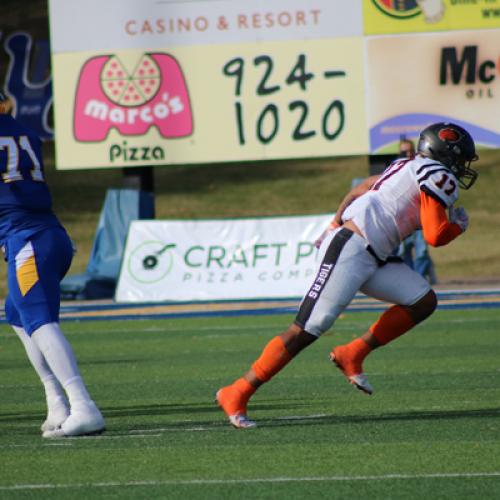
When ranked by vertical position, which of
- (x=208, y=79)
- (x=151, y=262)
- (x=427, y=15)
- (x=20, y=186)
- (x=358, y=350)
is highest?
(x=20, y=186)

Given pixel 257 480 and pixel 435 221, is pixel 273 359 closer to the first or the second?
pixel 435 221

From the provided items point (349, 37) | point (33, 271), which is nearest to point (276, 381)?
point (33, 271)

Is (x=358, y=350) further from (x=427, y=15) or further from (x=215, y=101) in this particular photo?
A: (x=215, y=101)

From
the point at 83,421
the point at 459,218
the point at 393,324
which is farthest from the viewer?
the point at 393,324

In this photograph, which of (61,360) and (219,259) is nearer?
(61,360)

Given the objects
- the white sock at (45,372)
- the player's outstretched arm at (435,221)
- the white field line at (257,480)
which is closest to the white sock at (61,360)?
the white sock at (45,372)

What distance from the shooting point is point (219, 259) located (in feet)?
57.7

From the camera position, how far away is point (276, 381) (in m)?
10.1

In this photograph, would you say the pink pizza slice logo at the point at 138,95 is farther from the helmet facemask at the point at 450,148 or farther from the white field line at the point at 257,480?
the white field line at the point at 257,480

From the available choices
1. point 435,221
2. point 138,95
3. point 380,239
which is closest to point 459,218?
point 435,221

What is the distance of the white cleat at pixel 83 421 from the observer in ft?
24.0

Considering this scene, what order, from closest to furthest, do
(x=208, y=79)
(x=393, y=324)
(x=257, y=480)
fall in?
1. (x=257, y=480)
2. (x=393, y=324)
3. (x=208, y=79)

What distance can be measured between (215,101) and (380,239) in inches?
457

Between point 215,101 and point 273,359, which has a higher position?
point 273,359
